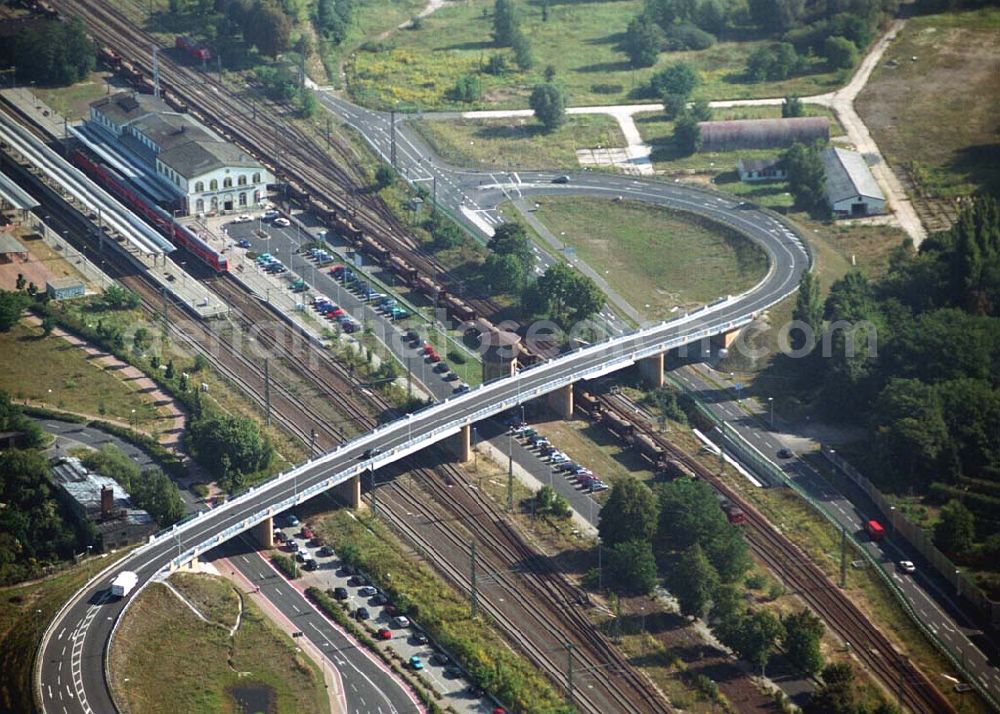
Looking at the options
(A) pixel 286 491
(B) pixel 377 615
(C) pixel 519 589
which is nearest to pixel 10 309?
Result: (A) pixel 286 491

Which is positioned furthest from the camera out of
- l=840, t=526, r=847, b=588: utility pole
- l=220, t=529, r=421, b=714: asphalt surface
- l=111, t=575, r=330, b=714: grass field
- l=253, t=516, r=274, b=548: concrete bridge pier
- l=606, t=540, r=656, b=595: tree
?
l=840, t=526, r=847, b=588: utility pole

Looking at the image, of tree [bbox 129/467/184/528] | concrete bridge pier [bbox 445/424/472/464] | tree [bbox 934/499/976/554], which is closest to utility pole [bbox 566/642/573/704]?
A: concrete bridge pier [bbox 445/424/472/464]

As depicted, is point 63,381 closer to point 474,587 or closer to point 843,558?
point 474,587

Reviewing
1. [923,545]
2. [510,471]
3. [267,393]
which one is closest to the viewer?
[923,545]

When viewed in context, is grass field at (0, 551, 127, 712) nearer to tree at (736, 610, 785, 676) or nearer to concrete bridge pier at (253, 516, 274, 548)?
concrete bridge pier at (253, 516, 274, 548)

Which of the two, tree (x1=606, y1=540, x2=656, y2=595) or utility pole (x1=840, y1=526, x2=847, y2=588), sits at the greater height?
tree (x1=606, y1=540, x2=656, y2=595)

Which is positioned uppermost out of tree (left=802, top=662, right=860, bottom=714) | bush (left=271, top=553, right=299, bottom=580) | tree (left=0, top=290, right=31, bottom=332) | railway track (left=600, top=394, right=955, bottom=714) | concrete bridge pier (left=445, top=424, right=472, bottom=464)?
tree (left=0, top=290, right=31, bottom=332)

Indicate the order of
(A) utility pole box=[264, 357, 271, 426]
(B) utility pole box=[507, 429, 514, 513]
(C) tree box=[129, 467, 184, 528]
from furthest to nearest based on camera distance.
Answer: (A) utility pole box=[264, 357, 271, 426], (B) utility pole box=[507, 429, 514, 513], (C) tree box=[129, 467, 184, 528]
